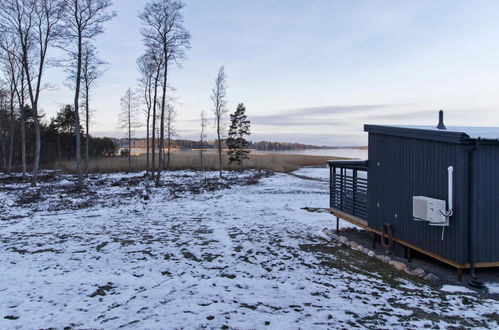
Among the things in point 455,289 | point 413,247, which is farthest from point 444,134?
point 455,289

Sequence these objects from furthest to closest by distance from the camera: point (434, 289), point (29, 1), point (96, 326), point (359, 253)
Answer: point (29, 1)
point (359, 253)
point (434, 289)
point (96, 326)

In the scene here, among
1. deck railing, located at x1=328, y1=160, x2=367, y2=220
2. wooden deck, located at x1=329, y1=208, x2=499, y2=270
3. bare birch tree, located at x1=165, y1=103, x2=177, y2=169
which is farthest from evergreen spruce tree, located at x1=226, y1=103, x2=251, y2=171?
wooden deck, located at x1=329, y1=208, x2=499, y2=270

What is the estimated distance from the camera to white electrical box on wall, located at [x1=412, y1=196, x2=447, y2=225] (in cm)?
493

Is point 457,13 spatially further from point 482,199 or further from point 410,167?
point 482,199

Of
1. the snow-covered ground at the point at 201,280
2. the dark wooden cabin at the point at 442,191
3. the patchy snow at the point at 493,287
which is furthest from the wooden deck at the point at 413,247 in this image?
the snow-covered ground at the point at 201,280

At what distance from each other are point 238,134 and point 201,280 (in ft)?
101

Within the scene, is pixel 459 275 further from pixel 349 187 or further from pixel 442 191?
pixel 349 187

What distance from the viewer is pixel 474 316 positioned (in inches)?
151

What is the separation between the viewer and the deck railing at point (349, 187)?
7805 millimetres

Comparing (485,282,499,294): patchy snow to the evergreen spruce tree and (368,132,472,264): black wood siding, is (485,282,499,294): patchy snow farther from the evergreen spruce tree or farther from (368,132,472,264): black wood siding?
the evergreen spruce tree

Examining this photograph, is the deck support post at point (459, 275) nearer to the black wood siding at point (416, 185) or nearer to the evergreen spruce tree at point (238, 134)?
the black wood siding at point (416, 185)

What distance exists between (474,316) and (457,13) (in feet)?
34.2

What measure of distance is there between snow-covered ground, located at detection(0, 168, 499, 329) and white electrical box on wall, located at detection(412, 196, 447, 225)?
3.78 feet

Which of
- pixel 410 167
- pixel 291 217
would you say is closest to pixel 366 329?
pixel 410 167
